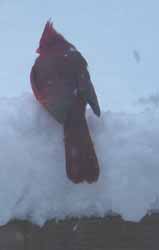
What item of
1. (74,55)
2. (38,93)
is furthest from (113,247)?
(74,55)

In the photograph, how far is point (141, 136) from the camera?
1494mm

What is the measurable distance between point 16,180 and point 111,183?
0.31 meters

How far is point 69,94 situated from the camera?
174 cm

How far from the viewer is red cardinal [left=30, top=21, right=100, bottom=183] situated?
4.80 feet

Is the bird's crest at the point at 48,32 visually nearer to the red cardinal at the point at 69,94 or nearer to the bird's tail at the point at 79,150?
the red cardinal at the point at 69,94

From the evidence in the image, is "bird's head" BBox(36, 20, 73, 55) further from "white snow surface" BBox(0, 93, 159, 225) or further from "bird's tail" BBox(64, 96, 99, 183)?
"white snow surface" BBox(0, 93, 159, 225)

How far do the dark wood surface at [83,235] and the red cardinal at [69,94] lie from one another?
0.15m

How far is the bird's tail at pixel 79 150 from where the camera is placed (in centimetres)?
141

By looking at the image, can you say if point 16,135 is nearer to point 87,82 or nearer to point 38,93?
point 38,93

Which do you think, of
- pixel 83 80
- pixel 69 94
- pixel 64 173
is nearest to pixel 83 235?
pixel 64 173

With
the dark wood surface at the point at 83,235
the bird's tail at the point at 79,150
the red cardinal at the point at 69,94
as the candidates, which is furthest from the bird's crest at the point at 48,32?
Answer: the dark wood surface at the point at 83,235

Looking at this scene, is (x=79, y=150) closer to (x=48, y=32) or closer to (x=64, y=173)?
(x=64, y=173)

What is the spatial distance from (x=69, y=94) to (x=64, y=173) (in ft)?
1.39

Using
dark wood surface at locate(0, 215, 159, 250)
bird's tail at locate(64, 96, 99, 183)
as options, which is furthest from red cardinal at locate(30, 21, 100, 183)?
dark wood surface at locate(0, 215, 159, 250)
